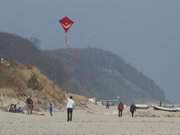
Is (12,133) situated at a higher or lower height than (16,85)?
lower

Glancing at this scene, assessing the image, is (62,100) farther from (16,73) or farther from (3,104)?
(3,104)

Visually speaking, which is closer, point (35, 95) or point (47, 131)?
point (47, 131)

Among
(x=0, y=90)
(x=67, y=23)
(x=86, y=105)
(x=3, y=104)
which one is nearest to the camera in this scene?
(x=67, y=23)

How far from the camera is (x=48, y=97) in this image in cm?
7288

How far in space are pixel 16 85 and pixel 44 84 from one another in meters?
7.28

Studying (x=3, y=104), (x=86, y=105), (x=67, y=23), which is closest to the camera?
(x=67, y=23)

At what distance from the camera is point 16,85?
71.2m

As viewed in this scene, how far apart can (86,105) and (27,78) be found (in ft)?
47.1

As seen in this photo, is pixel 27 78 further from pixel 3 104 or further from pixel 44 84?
pixel 3 104

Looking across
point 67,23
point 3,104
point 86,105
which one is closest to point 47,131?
point 67,23

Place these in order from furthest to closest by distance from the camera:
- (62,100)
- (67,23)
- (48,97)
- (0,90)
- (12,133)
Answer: (62,100) → (48,97) → (0,90) → (67,23) → (12,133)

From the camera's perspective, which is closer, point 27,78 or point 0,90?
point 0,90


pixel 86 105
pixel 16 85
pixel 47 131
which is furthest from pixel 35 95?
pixel 47 131

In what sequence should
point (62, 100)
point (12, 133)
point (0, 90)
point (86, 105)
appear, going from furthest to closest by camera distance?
point (86, 105) → point (62, 100) → point (0, 90) → point (12, 133)
